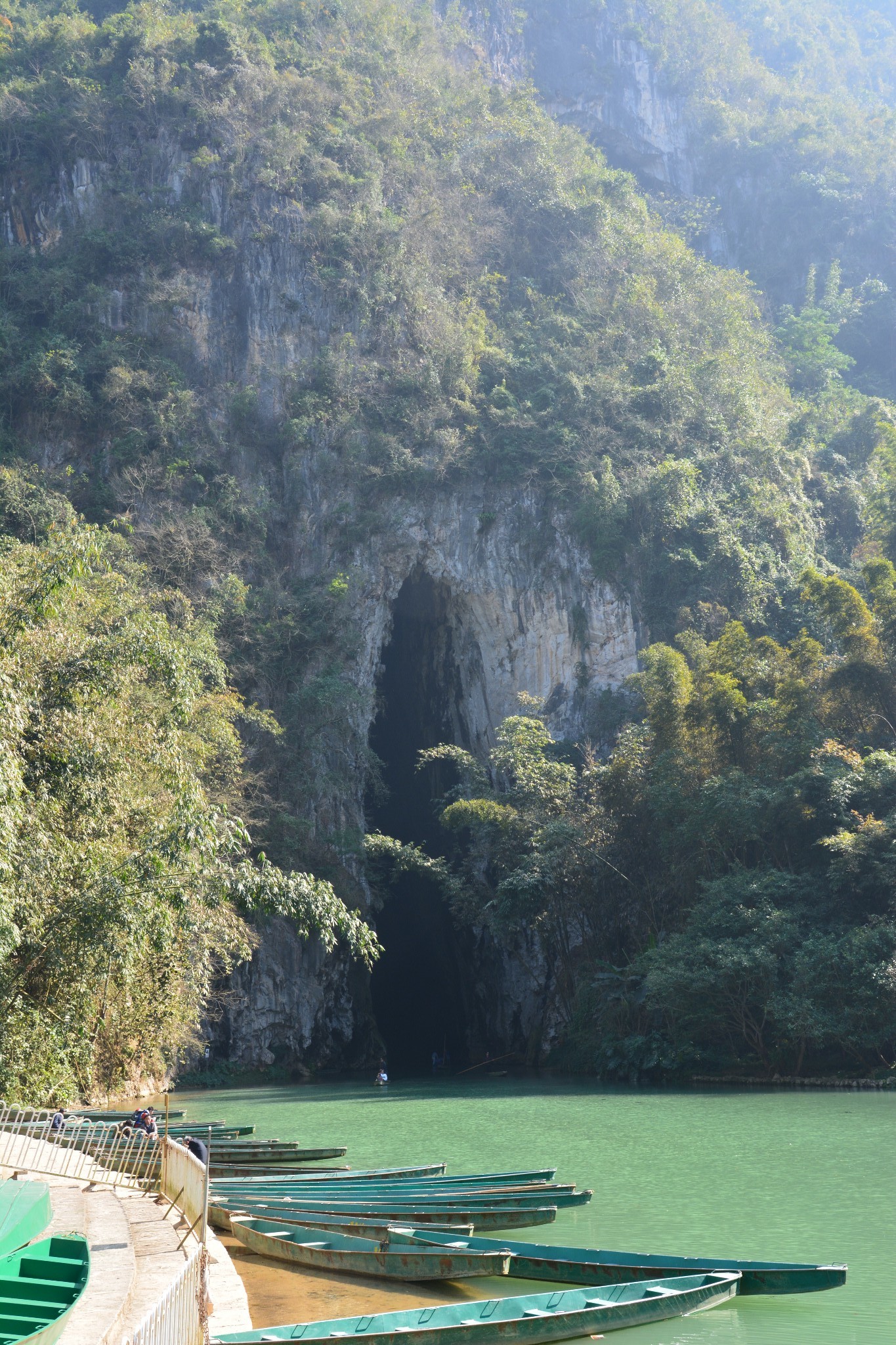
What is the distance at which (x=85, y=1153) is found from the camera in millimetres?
9320

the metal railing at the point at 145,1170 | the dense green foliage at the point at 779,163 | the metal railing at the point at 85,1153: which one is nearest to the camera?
the metal railing at the point at 145,1170

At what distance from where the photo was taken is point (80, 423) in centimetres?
2898

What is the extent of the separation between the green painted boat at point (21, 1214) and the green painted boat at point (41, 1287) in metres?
0.07

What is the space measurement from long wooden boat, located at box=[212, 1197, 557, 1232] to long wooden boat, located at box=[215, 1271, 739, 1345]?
1.92 meters

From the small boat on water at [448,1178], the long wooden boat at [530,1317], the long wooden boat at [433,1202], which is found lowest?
the small boat on water at [448,1178]

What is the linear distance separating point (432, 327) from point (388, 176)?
7.36 m

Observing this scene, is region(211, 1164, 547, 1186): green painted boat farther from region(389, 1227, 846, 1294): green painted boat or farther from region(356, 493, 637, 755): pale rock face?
region(356, 493, 637, 755): pale rock face

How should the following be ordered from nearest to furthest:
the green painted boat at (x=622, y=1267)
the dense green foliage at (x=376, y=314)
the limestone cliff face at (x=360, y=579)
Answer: the green painted boat at (x=622, y=1267), the limestone cliff face at (x=360, y=579), the dense green foliage at (x=376, y=314)

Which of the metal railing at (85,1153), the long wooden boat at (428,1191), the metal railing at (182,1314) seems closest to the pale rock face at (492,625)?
the metal railing at (85,1153)

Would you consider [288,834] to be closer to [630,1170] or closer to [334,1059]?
[334,1059]

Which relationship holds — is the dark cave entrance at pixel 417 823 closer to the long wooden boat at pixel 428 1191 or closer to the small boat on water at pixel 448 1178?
the small boat on water at pixel 448 1178

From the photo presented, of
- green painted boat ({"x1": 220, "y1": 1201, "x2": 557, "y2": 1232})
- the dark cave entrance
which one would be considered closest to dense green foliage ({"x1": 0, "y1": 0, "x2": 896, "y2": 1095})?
the dark cave entrance

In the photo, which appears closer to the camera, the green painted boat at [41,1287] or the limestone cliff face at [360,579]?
the green painted boat at [41,1287]

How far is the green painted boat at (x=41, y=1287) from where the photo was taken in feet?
12.4
